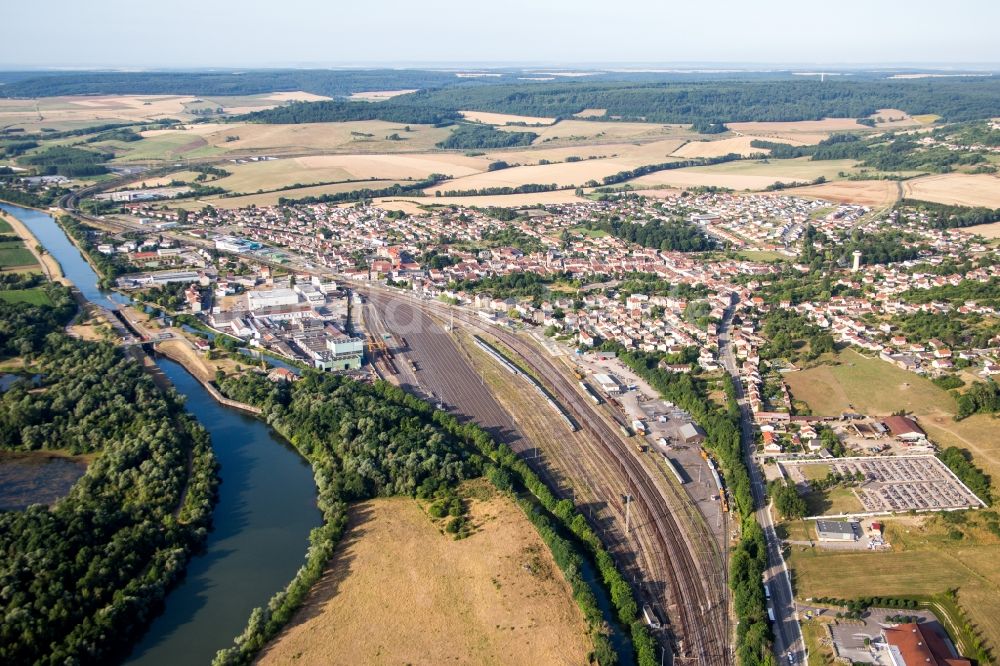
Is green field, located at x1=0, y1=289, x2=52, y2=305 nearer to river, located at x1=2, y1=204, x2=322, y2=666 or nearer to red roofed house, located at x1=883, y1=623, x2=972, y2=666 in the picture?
river, located at x1=2, y1=204, x2=322, y2=666

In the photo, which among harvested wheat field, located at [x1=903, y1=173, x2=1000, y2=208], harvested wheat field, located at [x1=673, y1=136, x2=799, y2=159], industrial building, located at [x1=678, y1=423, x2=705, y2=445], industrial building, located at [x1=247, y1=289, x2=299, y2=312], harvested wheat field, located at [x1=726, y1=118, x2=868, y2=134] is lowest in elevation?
industrial building, located at [x1=678, y1=423, x2=705, y2=445]

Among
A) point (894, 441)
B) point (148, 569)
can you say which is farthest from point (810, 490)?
point (148, 569)

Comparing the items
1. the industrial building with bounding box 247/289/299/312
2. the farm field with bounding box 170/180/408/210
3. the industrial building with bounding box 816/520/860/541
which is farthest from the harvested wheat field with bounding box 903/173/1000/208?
the industrial building with bounding box 247/289/299/312

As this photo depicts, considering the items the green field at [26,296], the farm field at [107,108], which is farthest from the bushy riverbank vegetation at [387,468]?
the farm field at [107,108]

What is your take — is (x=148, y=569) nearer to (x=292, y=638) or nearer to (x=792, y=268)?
(x=292, y=638)

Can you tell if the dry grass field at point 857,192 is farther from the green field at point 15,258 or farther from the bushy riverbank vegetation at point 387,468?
the green field at point 15,258

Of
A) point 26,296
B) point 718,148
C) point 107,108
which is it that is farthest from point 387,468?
point 107,108

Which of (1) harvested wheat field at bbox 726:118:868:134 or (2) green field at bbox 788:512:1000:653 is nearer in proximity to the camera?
(2) green field at bbox 788:512:1000:653
